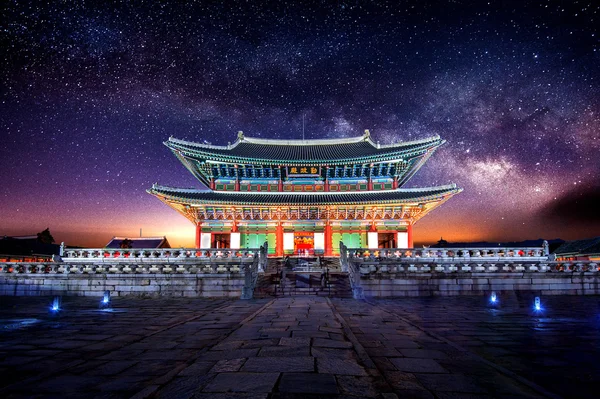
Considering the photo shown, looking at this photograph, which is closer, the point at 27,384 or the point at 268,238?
the point at 27,384

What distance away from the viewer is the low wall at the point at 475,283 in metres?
15.2

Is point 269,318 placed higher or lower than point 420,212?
lower

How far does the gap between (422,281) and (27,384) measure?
1418 centimetres

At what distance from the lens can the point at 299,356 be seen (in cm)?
471

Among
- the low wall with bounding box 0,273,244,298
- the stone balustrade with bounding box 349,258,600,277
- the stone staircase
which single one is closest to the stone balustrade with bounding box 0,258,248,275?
the low wall with bounding box 0,273,244,298

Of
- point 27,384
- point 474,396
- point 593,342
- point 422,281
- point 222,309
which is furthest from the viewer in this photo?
point 422,281

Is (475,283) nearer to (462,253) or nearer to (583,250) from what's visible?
(462,253)

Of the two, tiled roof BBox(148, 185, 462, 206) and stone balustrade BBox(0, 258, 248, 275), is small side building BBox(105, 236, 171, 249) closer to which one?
tiled roof BBox(148, 185, 462, 206)

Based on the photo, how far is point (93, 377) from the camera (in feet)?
14.1

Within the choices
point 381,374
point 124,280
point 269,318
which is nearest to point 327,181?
point 124,280

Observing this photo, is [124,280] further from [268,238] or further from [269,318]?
[268,238]

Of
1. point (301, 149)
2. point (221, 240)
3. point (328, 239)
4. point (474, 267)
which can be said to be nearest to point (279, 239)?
point (328, 239)

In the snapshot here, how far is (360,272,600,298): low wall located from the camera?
1521 centimetres

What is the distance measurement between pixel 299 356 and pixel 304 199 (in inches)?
938
